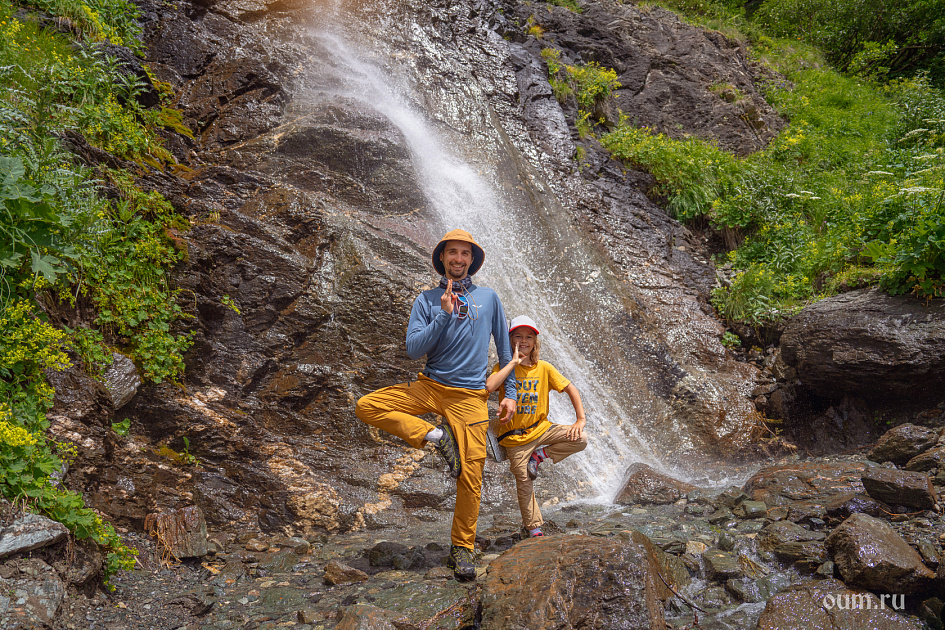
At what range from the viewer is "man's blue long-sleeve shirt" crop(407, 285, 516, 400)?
3.53 m

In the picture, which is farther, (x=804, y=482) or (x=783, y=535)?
(x=804, y=482)

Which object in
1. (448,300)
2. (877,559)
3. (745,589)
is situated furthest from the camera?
(448,300)

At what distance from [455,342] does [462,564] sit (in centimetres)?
146

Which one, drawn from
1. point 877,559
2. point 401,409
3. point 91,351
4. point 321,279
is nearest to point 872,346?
point 877,559

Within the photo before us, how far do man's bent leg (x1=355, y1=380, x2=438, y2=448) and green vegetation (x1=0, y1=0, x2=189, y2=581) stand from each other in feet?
5.84

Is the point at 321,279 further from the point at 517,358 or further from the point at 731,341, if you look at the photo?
the point at 731,341

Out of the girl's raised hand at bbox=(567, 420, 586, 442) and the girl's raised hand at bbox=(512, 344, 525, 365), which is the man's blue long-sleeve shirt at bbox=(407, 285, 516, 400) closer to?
the girl's raised hand at bbox=(512, 344, 525, 365)

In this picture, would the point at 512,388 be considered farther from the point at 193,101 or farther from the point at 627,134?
the point at 627,134

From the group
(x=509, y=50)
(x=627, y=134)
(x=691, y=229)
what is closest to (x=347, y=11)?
(x=509, y=50)

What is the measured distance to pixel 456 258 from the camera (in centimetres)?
368

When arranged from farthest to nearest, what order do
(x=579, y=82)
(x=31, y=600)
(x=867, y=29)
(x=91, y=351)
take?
(x=867, y=29) < (x=579, y=82) < (x=91, y=351) < (x=31, y=600)

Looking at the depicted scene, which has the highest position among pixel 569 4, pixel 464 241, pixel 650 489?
pixel 569 4

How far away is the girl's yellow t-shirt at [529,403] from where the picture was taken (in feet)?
13.0

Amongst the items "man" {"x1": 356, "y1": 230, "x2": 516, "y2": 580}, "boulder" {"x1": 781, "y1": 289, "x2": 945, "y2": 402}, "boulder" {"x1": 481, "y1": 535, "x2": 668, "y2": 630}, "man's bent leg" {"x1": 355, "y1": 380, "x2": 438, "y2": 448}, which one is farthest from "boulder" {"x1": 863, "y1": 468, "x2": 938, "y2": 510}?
"man's bent leg" {"x1": 355, "y1": 380, "x2": 438, "y2": 448}
